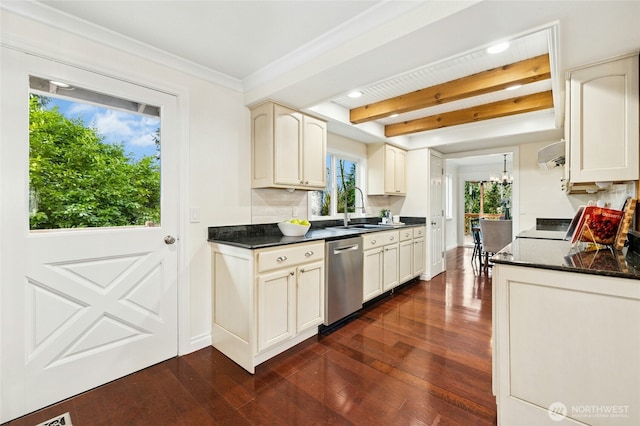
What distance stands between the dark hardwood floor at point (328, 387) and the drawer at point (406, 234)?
135 centimetres

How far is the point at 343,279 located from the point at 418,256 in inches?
78.3

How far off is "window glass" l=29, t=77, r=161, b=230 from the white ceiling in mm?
454

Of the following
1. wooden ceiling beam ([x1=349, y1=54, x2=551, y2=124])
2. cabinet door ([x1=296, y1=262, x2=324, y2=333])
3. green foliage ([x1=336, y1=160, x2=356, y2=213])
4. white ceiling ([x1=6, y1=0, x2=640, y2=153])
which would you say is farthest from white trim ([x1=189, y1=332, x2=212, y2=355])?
wooden ceiling beam ([x1=349, y1=54, x2=551, y2=124])

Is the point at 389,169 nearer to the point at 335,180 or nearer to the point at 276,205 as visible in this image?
the point at 335,180

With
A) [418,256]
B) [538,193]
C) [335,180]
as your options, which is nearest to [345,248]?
[335,180]

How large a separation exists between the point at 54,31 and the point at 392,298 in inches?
153

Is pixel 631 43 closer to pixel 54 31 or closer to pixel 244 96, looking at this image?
pixel 244 96

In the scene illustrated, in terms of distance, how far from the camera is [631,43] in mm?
1538

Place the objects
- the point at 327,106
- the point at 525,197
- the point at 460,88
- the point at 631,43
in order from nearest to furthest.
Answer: the point at 631,43 → the point at 460,88 → the point at 327,106 → the point at 525,197

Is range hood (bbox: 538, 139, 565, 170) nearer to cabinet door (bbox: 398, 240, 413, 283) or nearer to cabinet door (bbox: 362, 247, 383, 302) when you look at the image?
cabinet door (bbox: 362, 247, 383, 302)

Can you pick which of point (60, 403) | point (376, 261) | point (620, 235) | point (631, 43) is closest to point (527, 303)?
point (620, 235)

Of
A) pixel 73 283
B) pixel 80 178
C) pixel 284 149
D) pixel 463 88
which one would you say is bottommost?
pixel 73 283

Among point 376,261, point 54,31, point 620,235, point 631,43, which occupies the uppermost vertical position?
point 54,31

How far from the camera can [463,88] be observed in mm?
2611
